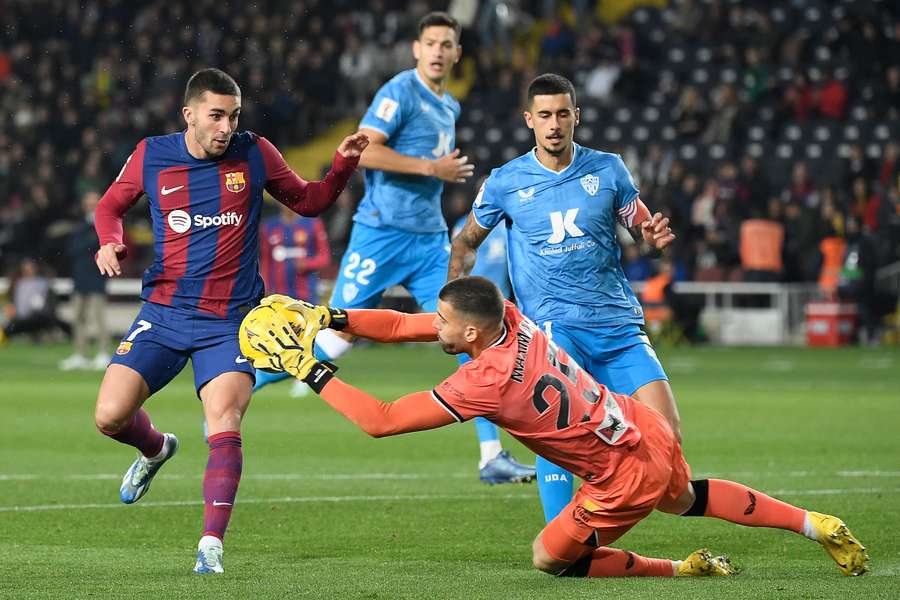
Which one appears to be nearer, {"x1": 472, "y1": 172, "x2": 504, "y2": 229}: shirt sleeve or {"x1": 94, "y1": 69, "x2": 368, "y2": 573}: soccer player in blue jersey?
{"x1": 94, "y1": 69, "x2": 368, "y2": 573}: soccer player in blue jersey

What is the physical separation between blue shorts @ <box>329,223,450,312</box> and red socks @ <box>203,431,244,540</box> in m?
3.88

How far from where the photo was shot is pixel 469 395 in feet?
21.1

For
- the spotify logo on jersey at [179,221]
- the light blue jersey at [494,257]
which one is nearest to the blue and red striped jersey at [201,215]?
the spotify logo on jersey at [179,221]

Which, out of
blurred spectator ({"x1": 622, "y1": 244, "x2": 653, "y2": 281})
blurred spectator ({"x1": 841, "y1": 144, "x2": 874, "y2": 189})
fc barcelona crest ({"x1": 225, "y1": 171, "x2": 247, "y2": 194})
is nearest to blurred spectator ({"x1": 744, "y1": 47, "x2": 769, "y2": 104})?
blurred spectator ({"x1": 841, "y1": 144, "x2": 874, "y2": 189})

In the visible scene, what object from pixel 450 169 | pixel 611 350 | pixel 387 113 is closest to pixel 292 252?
pixel 387 113

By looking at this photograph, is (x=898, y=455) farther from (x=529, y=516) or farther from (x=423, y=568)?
(x=423, y=568)

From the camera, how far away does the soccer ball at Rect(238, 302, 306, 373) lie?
638 centimetres

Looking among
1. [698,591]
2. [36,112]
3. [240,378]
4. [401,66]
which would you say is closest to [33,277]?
[36,112]

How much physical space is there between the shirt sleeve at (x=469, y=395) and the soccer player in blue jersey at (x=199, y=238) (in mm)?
1496

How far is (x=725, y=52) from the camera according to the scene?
30484 millimetres

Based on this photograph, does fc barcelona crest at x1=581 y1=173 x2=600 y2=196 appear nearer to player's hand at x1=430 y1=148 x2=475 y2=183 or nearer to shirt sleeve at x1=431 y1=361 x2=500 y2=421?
shirt sleeve at x1=431 y1=361 x2=500 y2=421

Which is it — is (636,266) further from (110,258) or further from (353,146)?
(110,258)

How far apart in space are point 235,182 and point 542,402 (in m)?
2.28

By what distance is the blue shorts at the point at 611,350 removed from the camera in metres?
8.01
